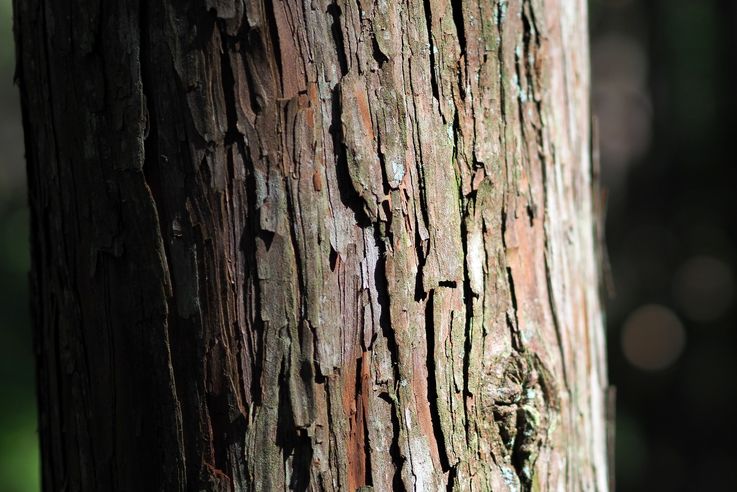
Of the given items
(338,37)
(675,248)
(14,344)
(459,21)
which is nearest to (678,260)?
(675,248)

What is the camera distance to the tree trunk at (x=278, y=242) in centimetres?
Answer: 106

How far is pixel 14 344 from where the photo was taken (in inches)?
206

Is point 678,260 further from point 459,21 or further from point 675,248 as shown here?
point 459,21

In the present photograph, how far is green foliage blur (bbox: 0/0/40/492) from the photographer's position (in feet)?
13.6

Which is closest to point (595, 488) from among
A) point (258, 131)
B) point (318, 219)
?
point (318, 219)

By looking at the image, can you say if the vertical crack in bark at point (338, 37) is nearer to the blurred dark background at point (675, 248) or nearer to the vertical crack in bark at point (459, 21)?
the vertical crack in bark at point (459, 21)

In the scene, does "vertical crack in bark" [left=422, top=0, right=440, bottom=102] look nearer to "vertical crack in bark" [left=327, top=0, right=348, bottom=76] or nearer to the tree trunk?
the tree trunk

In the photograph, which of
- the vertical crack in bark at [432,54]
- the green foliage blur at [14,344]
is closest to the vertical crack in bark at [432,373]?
the vertical crack in bark at [432,54]

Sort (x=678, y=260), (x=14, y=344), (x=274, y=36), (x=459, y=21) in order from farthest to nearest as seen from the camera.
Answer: (x=678, y=260)
(x=14, y=344)
(x=459, y=21)
(x=274, y=36)

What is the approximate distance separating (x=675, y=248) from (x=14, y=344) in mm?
6355

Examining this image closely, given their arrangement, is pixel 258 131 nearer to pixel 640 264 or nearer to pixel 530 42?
pixel 530 42

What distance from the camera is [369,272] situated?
3.59 ft

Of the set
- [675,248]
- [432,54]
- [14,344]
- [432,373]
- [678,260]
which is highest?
[432,54]

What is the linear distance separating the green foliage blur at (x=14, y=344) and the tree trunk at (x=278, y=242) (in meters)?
2.54
